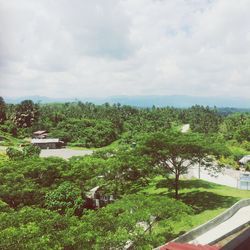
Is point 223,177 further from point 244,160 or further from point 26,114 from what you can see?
point 26,114

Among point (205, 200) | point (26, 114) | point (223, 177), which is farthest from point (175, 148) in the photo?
point (26, 114)

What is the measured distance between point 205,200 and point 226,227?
767cm

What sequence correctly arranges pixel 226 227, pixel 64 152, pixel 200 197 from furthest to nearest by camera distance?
pixel 64 152
pixel 200 197
pixel 226 227

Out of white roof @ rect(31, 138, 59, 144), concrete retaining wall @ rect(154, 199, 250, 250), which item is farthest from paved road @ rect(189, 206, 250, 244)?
white roof @ rect(31, 138, 59, 144)

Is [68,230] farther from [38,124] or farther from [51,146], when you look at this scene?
[38,124]

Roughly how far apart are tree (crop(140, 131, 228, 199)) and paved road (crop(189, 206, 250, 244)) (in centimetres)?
521

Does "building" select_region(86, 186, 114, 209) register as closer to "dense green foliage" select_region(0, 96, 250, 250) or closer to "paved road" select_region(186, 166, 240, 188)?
"dense green foliage" select_region(0, 96, 250, 250)

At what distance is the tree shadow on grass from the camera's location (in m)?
30.8

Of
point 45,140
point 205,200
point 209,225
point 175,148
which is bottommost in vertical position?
point 205,200

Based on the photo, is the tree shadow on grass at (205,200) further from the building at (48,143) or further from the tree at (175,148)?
the building at (48,143)

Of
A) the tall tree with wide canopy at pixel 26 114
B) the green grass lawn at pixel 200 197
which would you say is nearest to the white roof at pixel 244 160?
the green grass lawn at pixel 200 197

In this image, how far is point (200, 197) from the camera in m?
33.6

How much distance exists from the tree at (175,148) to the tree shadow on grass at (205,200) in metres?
1.86

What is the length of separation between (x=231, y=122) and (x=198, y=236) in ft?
238
